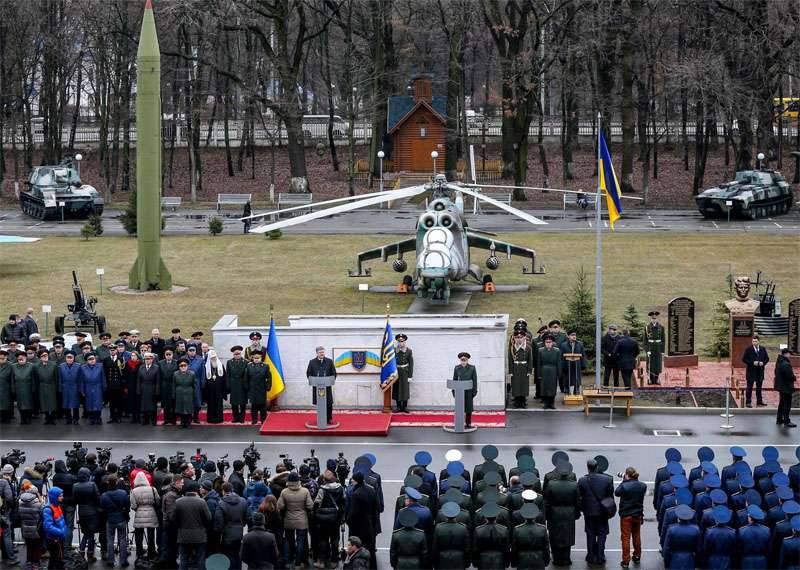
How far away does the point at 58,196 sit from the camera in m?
57.6

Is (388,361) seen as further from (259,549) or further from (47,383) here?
(259,549)

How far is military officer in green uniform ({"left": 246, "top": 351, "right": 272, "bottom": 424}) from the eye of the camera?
24.1 meters

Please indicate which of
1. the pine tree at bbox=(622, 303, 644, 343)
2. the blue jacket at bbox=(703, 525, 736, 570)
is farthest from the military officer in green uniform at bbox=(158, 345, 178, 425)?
the blue jacket at bbox=(703, 525, 736, 570)

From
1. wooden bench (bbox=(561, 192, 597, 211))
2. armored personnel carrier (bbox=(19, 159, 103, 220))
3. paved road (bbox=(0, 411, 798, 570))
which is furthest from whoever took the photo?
wooden bench (bbox=(561, 192, 597, 211))

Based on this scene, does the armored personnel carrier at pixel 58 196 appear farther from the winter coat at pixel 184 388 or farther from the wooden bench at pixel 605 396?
the wooden bench at pixel 605 396

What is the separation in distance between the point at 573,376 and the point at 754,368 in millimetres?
3223

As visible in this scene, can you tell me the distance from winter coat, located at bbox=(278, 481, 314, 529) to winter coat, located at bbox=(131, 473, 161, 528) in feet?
5.14

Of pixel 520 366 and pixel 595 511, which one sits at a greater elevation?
pixel 520 366

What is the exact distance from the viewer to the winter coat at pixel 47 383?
23906mm

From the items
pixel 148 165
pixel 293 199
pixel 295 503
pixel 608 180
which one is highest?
pixel 293 199

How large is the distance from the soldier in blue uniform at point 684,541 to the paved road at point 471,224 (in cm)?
3599

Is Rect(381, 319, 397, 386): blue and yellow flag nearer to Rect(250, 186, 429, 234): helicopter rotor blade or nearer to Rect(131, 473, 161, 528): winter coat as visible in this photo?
Rect(250, 186, 429, 234): helicopter rotor blade

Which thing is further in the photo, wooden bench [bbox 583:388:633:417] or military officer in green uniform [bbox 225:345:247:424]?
wooden bench [bbox 583:388:633:417]

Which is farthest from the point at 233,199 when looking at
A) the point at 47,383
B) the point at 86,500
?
the point at 86,500
